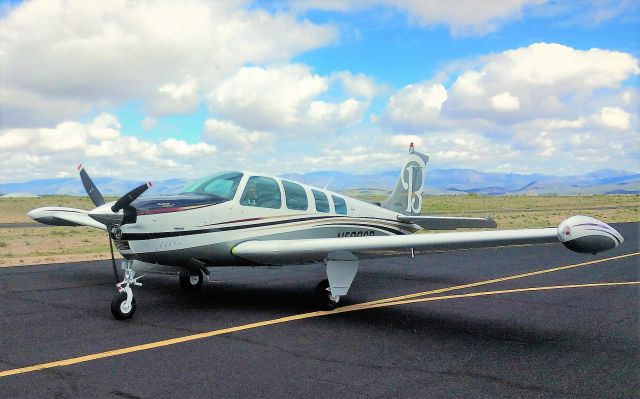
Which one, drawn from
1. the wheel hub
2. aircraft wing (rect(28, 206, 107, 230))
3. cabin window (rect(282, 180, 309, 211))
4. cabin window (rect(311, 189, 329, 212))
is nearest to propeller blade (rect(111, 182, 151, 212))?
the wheel hub

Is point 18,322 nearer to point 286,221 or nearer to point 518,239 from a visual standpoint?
point 286,221

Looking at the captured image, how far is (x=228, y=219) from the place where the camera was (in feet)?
29.7

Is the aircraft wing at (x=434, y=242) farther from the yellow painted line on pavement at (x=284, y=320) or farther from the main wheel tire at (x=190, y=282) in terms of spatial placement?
the main wheel tire at (x=190, y=282)

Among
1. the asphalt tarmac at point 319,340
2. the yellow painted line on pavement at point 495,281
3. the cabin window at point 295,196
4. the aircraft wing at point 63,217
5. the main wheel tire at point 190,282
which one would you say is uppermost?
the cabin window at point 295,196

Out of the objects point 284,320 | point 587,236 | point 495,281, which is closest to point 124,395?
point 284,320

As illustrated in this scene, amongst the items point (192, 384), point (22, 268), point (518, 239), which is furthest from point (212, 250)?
point (22, 268)

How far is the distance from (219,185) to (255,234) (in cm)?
114

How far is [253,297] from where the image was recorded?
34.0 feet

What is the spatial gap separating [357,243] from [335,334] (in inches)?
60.9

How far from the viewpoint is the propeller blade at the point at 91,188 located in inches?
384

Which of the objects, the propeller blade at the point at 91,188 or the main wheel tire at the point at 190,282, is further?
the main wheel tire at the point at 190,282

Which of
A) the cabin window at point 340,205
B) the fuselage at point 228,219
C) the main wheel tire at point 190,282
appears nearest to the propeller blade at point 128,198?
the fuselage at point 228,219

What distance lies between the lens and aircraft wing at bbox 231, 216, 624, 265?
6.36 m

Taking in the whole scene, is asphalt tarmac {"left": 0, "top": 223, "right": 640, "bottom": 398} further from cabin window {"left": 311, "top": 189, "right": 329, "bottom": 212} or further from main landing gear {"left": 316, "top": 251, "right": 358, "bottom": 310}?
cabin window {"left": 311, "top": 189, "right": 329, "bottom": 212}
